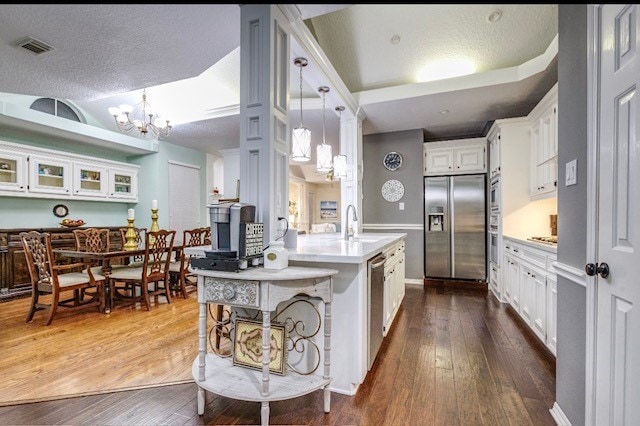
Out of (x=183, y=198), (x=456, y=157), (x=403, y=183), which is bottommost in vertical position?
(x=183, y=198)

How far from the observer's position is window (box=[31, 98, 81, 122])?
182 inches

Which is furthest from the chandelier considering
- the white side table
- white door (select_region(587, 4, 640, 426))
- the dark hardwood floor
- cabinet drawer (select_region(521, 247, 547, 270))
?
cabinet drawer (select_region(521, 247, 547, 270))

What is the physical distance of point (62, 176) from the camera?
16.0ft

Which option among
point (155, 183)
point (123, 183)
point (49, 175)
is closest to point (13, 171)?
point (49, 175)

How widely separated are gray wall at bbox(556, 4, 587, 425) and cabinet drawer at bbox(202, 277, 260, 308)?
1560 mm

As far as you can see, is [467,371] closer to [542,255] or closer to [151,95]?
[542,255]

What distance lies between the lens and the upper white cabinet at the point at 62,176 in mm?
4312

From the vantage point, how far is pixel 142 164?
241 inches

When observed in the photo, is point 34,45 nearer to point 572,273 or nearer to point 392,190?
point 572,273

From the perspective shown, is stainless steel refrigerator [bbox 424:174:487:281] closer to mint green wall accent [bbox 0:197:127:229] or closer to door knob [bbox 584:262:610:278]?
door knob [bbox 584:262:610:278]

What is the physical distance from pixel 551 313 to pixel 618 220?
1.51m

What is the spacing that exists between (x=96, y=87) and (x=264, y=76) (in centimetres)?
249

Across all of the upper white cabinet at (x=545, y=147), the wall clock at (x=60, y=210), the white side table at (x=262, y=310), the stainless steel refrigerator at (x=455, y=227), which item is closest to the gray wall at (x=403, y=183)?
the stainless steel refrigerator at (x=455, y=227)

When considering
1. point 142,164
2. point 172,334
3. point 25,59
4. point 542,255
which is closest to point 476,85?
point 542,255
